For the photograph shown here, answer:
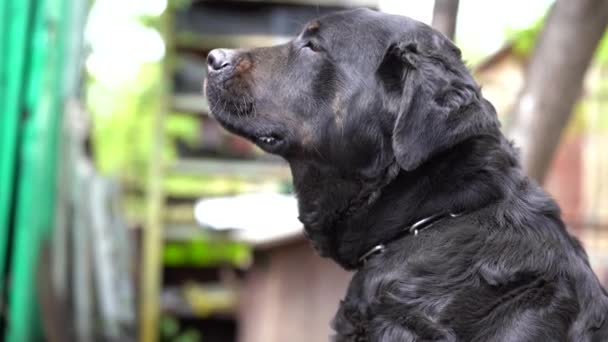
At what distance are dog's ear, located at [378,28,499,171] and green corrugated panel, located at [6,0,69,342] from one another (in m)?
2.65

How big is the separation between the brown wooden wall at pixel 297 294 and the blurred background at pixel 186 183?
11mm

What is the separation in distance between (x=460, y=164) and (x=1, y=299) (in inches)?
134

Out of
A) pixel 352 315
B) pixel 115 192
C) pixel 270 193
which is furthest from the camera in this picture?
pixel 270 193

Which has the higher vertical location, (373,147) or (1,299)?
(373,147)

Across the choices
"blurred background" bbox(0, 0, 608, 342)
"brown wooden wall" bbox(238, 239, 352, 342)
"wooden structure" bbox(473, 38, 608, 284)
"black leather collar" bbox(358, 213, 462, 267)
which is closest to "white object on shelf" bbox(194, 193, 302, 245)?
"blurred background" bbox(0, 0, 608, 342)

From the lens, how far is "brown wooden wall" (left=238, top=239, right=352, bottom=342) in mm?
6348

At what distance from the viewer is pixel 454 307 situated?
2.83 m

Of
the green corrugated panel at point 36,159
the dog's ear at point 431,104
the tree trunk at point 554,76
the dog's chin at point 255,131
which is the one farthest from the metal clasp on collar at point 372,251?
the green corrugated panel at point 36,159

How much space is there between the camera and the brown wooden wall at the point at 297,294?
6348mm

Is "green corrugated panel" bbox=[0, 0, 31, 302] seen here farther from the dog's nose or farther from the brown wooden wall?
the brown wooden wall

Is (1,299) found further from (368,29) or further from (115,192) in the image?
(368,29)

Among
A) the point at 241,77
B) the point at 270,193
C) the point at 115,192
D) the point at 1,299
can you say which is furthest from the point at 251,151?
the point at 241,77

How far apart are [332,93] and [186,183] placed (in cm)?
522

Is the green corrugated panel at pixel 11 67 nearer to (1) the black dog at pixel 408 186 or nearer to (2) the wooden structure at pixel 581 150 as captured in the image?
(1) the black dog at pixel 408 186
